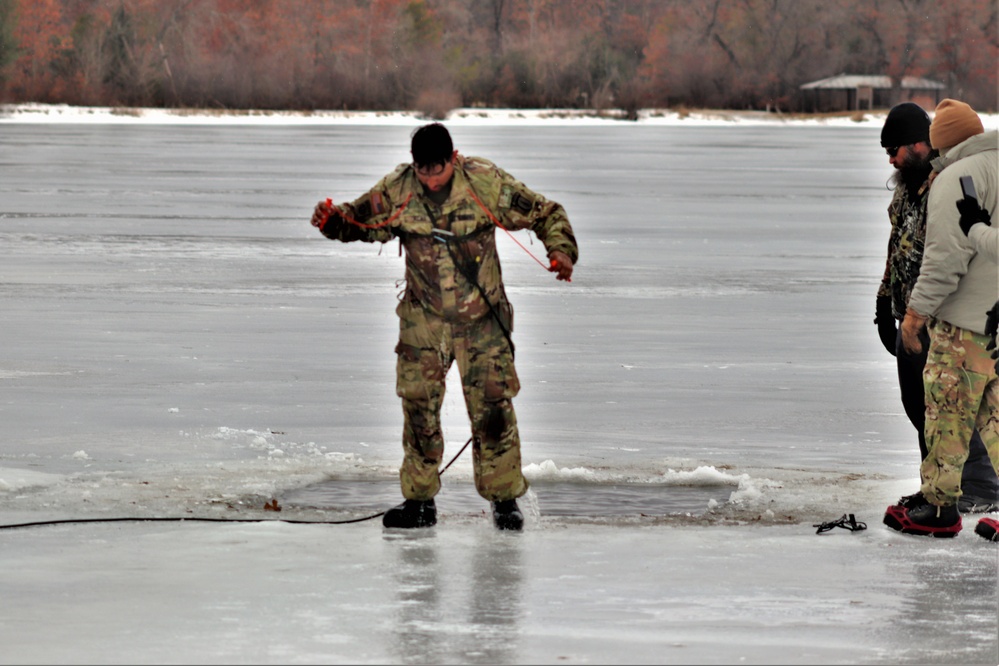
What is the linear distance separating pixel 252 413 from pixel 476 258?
2.80m

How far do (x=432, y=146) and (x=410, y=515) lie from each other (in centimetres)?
128

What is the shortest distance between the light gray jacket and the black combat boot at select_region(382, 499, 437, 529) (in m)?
1.83

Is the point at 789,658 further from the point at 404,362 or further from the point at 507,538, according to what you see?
the point at 404,362

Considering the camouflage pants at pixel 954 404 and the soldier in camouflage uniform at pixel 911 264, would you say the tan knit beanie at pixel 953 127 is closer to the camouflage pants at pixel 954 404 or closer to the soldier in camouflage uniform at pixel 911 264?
the soldier in camouflage uniform at pixel 911 264

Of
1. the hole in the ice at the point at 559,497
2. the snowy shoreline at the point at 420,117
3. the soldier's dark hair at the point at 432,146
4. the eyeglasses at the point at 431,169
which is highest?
the snowy shoreline at the point at 420,117

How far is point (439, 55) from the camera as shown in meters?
116

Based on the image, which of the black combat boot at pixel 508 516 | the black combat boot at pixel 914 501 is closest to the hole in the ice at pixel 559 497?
the black combat boot at pixel 508 516

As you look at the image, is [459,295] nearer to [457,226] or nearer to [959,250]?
[457,226]

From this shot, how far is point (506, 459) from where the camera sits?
20.0 ft

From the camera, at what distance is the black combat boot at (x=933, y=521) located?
19.4 feet

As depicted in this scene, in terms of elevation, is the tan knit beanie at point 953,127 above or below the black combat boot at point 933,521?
above

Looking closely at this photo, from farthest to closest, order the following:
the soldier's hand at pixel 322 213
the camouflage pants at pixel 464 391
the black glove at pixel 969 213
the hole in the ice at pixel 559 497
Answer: the hole in the ice at pixel 559 497 < the camouflage pants at pixel 464 391 < the soldier's hand at pixel 322 213 < the black glove at pixel 969 213

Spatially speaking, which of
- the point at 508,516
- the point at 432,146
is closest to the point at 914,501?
the point at 508,516

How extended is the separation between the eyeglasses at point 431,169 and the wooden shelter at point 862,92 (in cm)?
10550
